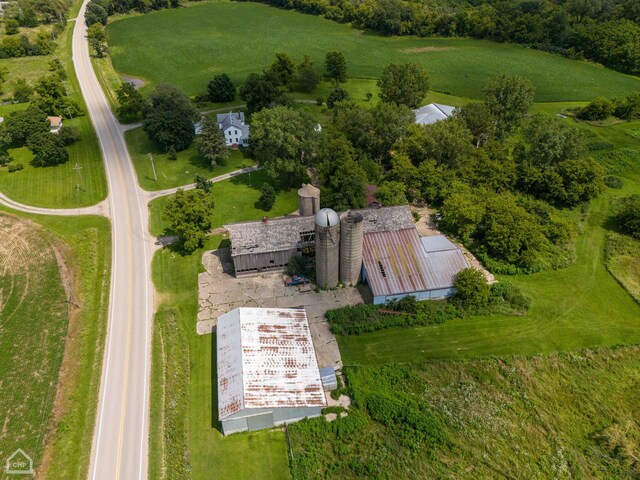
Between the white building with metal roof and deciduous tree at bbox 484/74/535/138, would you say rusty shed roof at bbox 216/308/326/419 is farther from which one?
deciduous tree at bbox 484/74/535/138

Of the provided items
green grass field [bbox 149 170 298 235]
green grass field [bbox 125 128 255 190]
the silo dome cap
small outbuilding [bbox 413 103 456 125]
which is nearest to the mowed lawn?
small outbuilding [bbox 413 103 456 125]

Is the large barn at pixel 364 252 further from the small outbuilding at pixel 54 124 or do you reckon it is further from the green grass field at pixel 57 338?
the small outbuilding at pixel 54 124

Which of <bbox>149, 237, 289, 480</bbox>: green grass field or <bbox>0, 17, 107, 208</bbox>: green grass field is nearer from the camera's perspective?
<bbox>149, 237, 289, 480</bbox>: green grass field

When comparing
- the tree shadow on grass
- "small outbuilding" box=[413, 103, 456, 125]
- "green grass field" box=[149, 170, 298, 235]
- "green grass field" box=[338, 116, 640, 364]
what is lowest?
"green grass field" box=[338, 116, 640, 364]

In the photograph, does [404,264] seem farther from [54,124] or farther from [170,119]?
[54,124]

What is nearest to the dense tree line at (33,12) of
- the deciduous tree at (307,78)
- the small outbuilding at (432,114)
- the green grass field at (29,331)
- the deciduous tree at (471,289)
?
the deciduous tree at (307,78)

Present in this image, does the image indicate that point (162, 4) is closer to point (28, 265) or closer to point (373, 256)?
point (28, 265)

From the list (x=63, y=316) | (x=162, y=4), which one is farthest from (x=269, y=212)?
(x=162, y=4)
